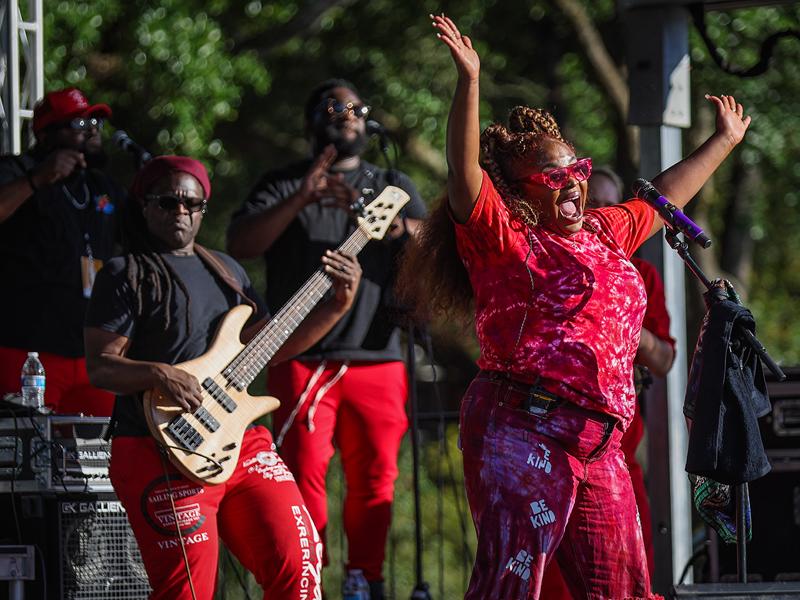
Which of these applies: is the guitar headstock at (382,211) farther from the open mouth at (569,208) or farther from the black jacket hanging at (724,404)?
the black jacket hanging at (724,404)

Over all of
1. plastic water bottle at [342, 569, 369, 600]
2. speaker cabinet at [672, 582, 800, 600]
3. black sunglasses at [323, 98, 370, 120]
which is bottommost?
plastic water bottle at [342, 569, 369, 600]

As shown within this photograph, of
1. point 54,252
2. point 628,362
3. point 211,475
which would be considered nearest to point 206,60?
point 54,252

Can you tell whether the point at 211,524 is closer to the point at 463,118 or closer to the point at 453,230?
the point at 453,230

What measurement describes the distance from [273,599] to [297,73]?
11293 millimetres

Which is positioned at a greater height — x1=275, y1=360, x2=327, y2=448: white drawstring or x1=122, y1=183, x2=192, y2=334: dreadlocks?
x1=122, y1=183, x2=192, y2=334: dreadlocks

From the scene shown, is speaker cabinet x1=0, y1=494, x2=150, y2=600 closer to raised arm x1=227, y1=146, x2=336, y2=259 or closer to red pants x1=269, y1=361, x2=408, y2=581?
red pants x1=269, y1=361, x2=408, y2=581

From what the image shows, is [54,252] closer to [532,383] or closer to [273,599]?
[273,599]

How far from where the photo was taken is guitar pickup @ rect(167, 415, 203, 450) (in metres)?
5.12

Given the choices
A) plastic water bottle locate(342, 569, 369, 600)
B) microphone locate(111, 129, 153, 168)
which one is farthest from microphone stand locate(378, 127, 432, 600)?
microphone locate(111, 129, 153, 168)

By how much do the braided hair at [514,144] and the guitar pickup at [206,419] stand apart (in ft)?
4.70

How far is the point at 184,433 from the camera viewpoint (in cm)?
514

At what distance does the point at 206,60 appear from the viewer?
11.8 meters

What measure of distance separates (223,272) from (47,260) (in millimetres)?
1290

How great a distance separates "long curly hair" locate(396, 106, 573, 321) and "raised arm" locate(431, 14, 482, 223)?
0.27 metres
